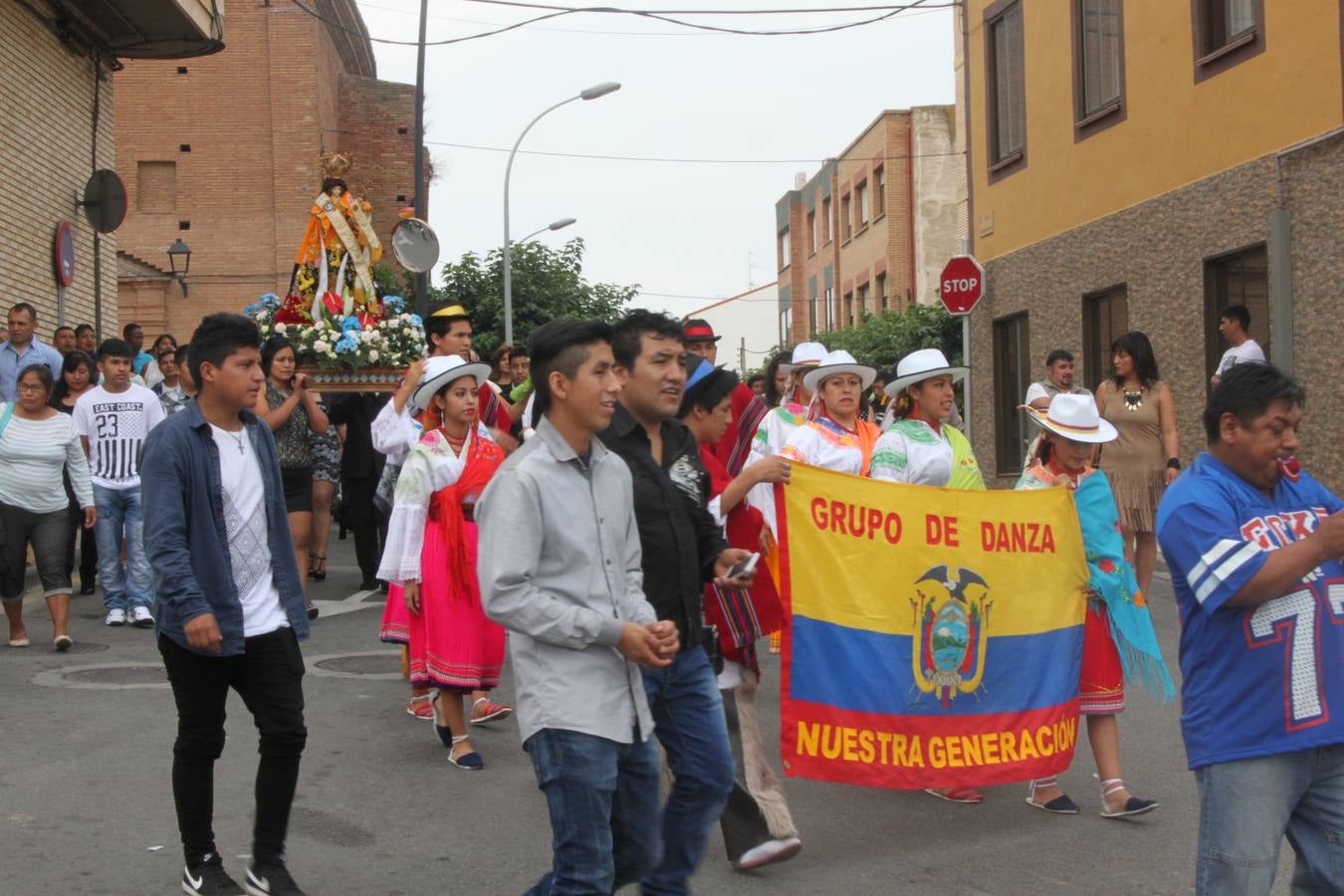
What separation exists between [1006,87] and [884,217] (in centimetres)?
2450

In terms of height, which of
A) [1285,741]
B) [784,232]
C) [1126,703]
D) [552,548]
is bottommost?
[1126,703]

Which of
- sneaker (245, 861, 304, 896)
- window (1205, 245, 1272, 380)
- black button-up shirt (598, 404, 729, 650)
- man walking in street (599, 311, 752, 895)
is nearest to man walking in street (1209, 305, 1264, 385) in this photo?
window (1205, 245, 1272, 380)

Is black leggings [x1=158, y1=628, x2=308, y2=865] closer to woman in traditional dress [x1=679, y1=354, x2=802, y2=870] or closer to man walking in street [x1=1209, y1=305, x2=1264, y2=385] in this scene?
woman in traditional dress [x1=679, y1=354, x2=802, y2=870]

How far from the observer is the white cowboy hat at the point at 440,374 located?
296 inches

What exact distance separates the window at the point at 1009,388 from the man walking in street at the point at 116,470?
13.4 metres

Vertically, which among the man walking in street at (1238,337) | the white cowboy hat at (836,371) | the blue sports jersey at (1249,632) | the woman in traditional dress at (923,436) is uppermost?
the man walking in street at (1238,337)

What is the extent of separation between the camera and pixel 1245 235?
51.0 ft

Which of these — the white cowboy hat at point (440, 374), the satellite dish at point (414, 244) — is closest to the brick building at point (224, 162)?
the satellite dish at point (414, 244)

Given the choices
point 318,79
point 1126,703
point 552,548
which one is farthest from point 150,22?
point 318,79

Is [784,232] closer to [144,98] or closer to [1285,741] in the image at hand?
[144,98]

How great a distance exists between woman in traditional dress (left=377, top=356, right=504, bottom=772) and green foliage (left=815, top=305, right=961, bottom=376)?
27511 mm

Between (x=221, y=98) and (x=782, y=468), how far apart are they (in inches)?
1610

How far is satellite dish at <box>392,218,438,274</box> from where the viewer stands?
1689 centimetres

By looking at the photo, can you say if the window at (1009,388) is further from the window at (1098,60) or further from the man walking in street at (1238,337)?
the man walking in street at (1238,337)
